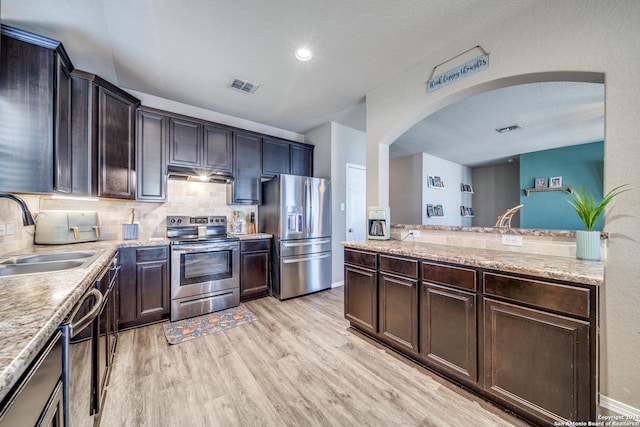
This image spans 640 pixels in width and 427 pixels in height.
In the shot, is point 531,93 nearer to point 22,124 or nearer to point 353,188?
point 353,188

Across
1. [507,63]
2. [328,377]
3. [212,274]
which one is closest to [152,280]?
[212,274]

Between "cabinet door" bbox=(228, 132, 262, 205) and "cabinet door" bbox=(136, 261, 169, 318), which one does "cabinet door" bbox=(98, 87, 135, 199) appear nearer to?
"cabinet door" bbox=(136, 261, 169, 318)

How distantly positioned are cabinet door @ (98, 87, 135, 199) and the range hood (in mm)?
458

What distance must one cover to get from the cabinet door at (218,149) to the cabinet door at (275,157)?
53 centimetres

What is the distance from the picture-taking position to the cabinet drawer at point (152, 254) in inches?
102

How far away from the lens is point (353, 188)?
4367 millimetres

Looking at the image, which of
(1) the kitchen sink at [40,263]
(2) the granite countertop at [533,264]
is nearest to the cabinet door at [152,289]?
(1) the kitchen sink at [40,263]

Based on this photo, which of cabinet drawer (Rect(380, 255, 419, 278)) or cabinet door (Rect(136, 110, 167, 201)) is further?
cabinet door (Rect(136, 110, 167, 201))

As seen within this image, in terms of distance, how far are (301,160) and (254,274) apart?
6.80ft

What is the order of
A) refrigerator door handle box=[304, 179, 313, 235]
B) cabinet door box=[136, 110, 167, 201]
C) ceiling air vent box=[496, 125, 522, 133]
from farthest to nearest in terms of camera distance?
ceiling air vent box=[496, 125, 522, 133] < refrigerator door handle box=[304, 179, 313, 235] < cabinet door box=[136, 110, 167, 201]

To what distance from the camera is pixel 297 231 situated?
3.58 metres

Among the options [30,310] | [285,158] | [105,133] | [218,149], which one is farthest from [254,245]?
[30,310]

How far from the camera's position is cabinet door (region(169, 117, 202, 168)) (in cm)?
307

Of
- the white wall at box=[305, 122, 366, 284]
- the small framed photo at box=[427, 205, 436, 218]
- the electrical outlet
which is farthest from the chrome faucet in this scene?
the small framed photo at box=[427, 205, 436, 218]
